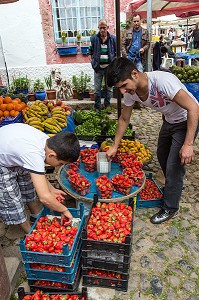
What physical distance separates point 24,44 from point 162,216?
25.3 feet

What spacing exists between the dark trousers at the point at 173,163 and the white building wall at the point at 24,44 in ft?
21.8

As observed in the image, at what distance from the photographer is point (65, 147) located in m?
2.27

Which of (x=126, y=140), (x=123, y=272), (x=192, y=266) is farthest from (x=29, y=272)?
(x=126, y=140)

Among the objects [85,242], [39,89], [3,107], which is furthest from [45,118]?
[39,89]

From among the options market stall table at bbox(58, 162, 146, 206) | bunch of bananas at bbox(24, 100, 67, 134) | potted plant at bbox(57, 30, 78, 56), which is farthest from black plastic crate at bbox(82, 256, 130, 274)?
potted plant at bbox(57, 30, 78, 56)

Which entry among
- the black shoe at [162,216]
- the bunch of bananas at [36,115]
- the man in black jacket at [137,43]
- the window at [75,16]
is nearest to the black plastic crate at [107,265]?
the black shoe at [162,216]

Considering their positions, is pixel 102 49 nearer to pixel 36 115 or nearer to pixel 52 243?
pixel 36 115

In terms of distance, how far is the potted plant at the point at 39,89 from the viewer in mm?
8746

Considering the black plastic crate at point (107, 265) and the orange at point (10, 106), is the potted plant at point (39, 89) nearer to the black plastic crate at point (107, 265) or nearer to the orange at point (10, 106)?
the orange at point (10, 106)

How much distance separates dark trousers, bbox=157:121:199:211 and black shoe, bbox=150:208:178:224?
7cm

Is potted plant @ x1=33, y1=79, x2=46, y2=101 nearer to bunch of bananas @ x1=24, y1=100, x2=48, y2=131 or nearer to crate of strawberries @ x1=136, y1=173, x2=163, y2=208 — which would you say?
bunch of bananas @ x1=24, y1=100, x2=48, y2=131

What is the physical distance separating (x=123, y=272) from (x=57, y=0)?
8.56m

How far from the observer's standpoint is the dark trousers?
124 inches

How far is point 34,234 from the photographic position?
2.44 m
